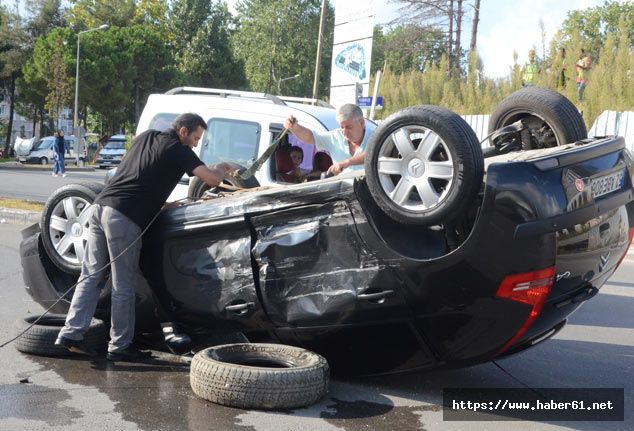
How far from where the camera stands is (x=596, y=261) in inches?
175

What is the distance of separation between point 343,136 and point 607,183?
2430mm

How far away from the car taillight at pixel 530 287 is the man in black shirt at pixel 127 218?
81.2 inches

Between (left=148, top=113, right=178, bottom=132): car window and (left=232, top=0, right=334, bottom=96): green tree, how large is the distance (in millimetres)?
52407

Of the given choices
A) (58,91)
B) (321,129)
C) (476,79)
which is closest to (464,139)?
(321,129)

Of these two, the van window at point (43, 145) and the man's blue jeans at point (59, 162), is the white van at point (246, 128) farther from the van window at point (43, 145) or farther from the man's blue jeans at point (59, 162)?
the van window at point (43, 145)

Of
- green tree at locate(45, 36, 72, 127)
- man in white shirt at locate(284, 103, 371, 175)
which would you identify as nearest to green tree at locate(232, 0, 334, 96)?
green tree at locate(45, 36, 72, 127)

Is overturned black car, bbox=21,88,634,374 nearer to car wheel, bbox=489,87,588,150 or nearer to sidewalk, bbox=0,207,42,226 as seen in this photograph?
car wheel, bbox=489,87,588,150

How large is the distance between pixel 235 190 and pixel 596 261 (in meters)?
2.48

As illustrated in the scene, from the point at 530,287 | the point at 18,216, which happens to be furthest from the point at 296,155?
the point at 18,216

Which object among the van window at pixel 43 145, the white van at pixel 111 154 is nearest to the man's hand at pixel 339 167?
the white van at pixel 111 154

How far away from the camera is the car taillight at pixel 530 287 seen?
161 inches

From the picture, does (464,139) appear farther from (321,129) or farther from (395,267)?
(321,129)

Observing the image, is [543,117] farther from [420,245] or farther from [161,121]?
[161,121]

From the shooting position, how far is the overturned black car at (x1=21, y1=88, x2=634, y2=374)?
410 cm
